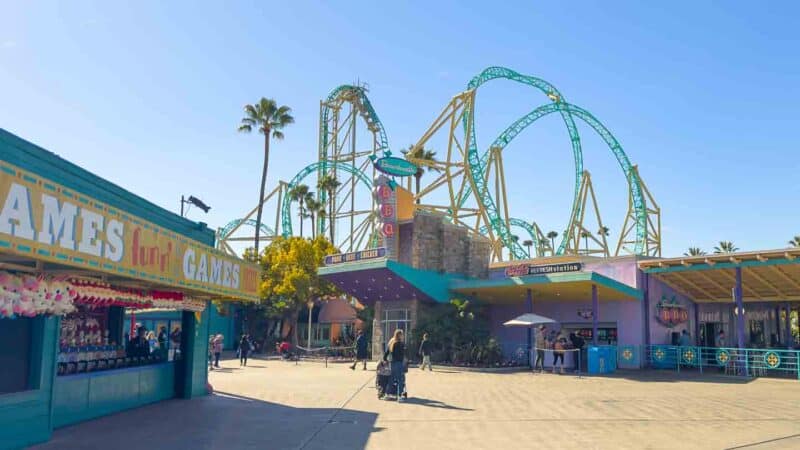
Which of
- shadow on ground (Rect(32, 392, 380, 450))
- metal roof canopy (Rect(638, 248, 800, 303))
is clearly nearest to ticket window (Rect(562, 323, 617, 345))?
metal roof canopy (Rect(638, 248, 800, 303))

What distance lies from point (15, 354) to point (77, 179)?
106 inches

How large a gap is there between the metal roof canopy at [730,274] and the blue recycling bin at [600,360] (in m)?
4.30

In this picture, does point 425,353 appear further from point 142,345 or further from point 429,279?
point 142,345

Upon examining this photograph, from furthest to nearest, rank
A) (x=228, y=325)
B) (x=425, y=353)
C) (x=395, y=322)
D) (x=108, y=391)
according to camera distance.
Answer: (x=228, y=325) < (x=395, y=322) < (x=425, y=353) < (x=108, y=391)

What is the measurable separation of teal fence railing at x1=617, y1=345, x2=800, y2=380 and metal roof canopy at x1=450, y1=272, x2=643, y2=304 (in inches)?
85.8

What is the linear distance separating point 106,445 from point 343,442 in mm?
3407

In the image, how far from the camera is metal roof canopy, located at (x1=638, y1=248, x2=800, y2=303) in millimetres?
22859

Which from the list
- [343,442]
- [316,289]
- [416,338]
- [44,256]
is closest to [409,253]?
[416,338]

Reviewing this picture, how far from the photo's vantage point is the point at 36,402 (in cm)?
962

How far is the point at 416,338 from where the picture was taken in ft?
93.3

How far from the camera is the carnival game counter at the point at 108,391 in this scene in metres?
11.1

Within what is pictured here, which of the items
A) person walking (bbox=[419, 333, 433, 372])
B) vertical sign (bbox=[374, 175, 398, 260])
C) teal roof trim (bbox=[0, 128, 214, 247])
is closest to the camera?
teal roof trim (bbox=[0, 128, 214, 247])

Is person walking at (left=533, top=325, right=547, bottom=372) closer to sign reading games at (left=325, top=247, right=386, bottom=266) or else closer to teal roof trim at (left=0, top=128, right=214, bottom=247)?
sign reading games at (left=325, top=247, right=386, bottom=266)

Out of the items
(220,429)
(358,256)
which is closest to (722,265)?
(358,256)
